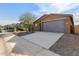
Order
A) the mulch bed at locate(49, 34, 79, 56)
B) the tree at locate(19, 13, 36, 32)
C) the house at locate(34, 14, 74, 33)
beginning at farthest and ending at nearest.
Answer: the house at locate(34, 14, 74, 33), the tree at locate(19, 13, 36, 32), the mulch bed at locate(49, 34, 79, 56)

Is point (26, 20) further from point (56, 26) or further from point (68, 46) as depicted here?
point (68, 46)

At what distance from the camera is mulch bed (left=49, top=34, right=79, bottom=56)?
6.24m

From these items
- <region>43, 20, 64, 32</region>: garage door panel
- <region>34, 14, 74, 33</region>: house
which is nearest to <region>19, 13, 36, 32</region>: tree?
<region>34, 14, 74, 33</region>: house

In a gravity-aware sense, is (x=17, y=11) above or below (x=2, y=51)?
above

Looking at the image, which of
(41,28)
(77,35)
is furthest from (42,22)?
(77,35)

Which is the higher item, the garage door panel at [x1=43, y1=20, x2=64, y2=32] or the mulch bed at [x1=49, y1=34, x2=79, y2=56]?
the garage door panel at [x1=43, y1=20, x2=64, y2=32]

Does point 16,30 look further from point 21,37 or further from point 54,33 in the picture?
point 54,33

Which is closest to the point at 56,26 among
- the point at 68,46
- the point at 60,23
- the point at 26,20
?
the point at 60,23

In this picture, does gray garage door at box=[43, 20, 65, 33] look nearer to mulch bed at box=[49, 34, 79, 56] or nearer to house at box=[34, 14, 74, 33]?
house at box=[34, 14, 74, 33]

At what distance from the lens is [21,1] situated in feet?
20.5

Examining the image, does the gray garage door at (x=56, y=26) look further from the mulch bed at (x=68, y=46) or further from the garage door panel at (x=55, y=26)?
the mulch bed at (x=68, y=46)

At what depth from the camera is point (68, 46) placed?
23.1ft

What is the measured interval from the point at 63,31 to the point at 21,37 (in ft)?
8.58

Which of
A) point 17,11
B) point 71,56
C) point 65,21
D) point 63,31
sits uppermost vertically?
point 17,11
